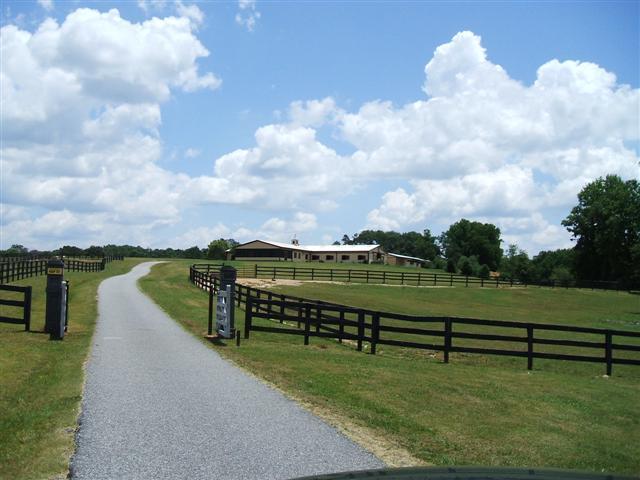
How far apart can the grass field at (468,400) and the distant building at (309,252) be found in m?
100

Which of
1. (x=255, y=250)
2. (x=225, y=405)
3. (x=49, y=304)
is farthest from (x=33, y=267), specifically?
(x=255, y=250)

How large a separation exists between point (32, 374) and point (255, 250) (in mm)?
109603

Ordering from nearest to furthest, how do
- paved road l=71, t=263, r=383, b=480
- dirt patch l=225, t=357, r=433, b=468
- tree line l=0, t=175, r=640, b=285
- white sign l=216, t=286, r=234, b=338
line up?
paved road l=71, t=263, r=383, b=480 → dirt patch l=225, t=357, r=433, b=468 → white sign l=216, t=286, r=234, b=338 → tree line l=0, t=175, r=640, b=285

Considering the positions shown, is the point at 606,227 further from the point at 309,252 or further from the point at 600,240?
the point at 309,252

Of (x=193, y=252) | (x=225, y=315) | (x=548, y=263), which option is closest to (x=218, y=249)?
(x=193, y=252)

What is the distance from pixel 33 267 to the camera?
129 feet

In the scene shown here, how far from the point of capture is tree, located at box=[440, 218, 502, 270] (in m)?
147

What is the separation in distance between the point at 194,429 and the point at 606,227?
9794 centimetres

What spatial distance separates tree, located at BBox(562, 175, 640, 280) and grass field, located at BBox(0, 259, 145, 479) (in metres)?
82.8

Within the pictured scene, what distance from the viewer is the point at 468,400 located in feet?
34.2

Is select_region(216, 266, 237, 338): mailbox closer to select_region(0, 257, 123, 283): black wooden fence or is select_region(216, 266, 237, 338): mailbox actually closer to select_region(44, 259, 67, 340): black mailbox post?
select_region(44, 259, 67, 340): black mailbox post

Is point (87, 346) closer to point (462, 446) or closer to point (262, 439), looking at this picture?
point (262, 439)

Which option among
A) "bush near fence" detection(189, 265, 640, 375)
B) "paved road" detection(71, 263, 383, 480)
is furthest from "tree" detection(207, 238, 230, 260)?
"paved road" detection(71, 263, 383, 480)

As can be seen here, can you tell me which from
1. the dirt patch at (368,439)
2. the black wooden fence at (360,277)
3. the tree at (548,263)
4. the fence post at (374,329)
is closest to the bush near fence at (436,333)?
the fence post at (374,329)
